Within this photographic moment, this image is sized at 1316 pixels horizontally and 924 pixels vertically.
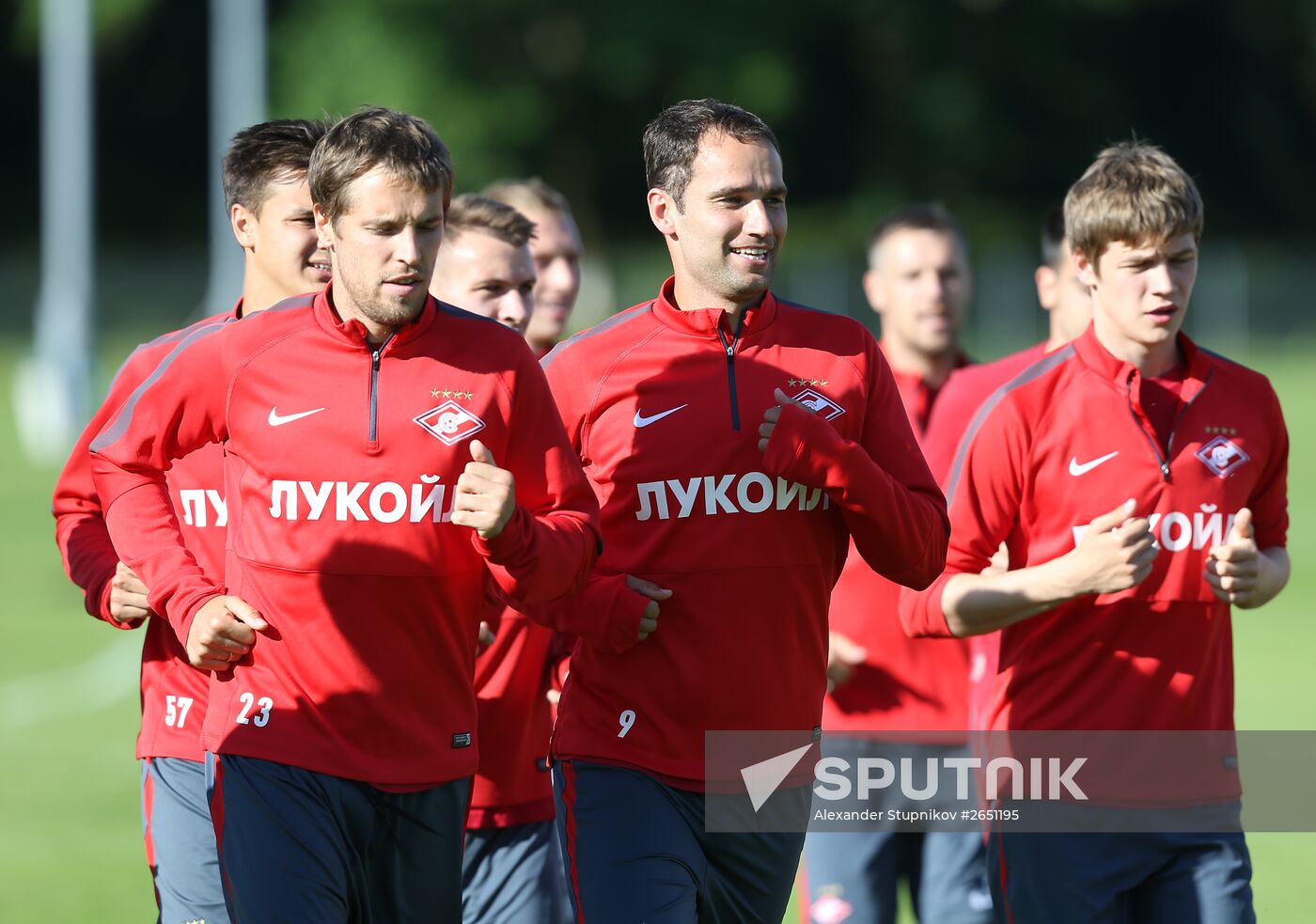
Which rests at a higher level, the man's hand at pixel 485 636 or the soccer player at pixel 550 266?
the soccer player at pixel 550 266

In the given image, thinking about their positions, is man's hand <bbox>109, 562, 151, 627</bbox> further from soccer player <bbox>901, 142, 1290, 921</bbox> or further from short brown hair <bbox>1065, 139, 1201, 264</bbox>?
short brown hair <bbox>1065, 139, 1201, 264</bbox>

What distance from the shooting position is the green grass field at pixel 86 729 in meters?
8.62

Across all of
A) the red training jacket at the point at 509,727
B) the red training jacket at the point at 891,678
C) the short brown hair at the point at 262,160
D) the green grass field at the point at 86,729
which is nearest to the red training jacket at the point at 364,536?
the short brown hair at the point at 262,160

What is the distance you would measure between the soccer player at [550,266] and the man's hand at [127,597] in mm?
1873

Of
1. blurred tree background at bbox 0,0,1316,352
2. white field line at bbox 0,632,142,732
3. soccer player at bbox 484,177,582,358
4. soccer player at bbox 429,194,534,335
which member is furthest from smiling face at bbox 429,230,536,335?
blurred tree background at bbox 0,0,1316,352

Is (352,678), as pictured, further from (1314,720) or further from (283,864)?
(1314,720)

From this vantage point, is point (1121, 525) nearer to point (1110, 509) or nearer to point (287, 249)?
point (1110, 509)

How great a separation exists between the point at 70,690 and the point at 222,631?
9864 mm

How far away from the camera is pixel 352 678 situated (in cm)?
448

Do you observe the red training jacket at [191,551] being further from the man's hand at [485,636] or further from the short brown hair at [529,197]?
the short brown hair at [529,197]

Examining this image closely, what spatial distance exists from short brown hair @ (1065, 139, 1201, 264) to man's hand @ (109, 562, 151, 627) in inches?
110

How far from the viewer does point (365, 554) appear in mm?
4484

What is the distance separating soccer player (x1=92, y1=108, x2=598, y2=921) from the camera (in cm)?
443

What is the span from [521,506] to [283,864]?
101 cm
